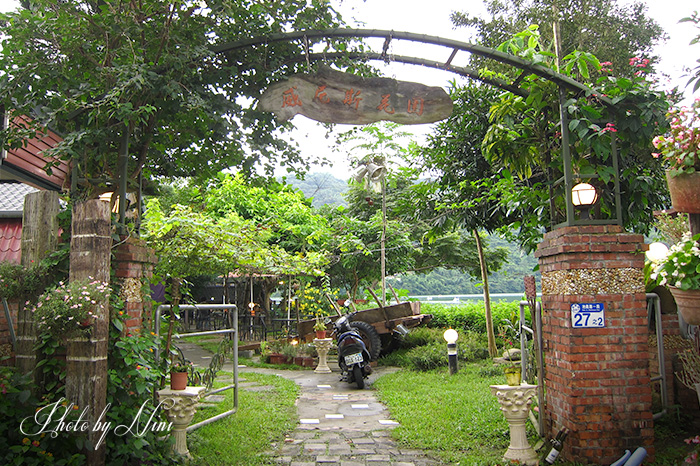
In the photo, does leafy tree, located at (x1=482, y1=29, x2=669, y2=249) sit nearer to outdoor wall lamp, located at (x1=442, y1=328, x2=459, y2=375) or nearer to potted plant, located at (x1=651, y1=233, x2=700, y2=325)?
potted plant, located at (x1=651, y1=233, x2=700, y2=325)

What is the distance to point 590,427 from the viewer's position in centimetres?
422

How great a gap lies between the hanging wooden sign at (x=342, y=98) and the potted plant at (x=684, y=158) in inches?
78.2

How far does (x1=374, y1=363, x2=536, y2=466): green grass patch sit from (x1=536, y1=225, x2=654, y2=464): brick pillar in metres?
0.79

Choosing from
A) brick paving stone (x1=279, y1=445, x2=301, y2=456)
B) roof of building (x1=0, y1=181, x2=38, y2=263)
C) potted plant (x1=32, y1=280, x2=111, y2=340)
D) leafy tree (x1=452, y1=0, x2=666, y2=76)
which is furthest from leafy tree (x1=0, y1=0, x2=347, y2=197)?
leafy tree (x1=452, y1=0, x2=666, y2=76)

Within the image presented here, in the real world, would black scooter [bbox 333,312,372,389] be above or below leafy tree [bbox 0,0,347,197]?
below

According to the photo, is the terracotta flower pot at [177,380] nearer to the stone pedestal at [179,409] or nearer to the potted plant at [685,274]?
the stone pedestal at [179,409]

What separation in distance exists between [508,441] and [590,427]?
3.06 ft

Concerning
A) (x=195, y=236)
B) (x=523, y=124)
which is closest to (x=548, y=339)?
(x=523, y=124)

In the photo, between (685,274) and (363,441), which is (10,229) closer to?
(363,441)

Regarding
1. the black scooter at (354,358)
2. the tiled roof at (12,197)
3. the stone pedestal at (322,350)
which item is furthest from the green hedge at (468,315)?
the tiled roof at (12,197)

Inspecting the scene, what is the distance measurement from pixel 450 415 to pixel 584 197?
3.01 metres

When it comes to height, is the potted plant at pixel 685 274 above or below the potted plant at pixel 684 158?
below

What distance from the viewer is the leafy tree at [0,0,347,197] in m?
4.47

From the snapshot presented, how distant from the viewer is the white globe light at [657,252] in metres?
3.88
